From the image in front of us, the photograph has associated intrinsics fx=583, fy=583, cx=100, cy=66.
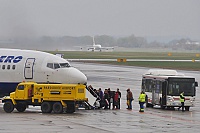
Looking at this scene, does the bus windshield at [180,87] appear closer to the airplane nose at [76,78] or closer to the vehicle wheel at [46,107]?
the airplane nose at [76,78]

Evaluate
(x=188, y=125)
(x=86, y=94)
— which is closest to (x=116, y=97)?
(x=86, y=94)

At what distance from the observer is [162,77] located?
145ft

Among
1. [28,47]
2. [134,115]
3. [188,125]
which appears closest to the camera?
[188,125]

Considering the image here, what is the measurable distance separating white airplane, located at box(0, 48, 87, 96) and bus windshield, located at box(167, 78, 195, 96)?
7110 mm

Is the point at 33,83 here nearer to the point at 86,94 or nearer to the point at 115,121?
the point at 86,94

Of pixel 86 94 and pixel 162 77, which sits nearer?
pixel 86 94

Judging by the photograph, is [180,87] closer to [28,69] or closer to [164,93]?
[164,93]

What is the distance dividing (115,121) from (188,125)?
4155 mm

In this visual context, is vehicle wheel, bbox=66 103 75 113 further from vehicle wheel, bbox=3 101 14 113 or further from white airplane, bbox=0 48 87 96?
vehicle wheel, bbox=3 101 14 113

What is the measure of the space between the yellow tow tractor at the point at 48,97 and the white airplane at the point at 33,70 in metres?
1.47

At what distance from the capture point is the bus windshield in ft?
141

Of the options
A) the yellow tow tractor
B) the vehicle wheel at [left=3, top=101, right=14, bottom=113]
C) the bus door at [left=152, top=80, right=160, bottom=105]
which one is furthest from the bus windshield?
the vehicle wheel at [left=3, top=101, right=14, bottom=113]

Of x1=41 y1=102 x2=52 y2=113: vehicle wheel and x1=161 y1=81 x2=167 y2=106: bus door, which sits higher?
x1=161 y1=81 x2=167 y2=106: bus door

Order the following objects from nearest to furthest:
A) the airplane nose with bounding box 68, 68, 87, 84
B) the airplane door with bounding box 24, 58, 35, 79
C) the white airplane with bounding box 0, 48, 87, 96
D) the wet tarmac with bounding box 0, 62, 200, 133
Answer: the wet tarmac with bounding box 0, 62, 200, 133, the airplane nose with bounding box 68, 68, 87, 84, the white airplane with bounding box 0, 48, 87, 96, the airplane door with bounding box 24, 58, 35, 79
